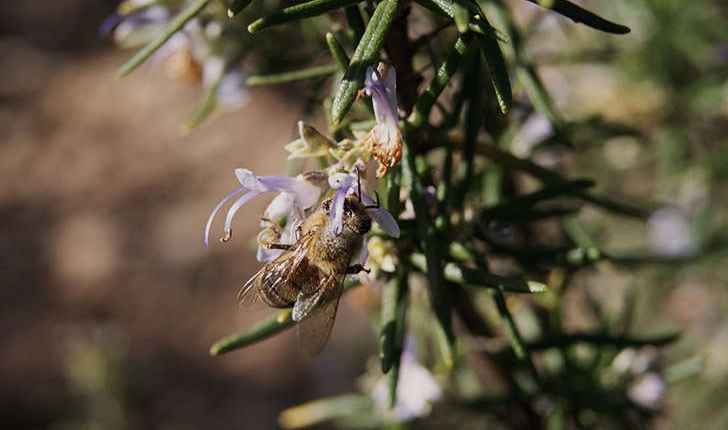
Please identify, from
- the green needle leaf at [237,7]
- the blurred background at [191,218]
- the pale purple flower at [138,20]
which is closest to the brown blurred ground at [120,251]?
the blurred background at [191,218]

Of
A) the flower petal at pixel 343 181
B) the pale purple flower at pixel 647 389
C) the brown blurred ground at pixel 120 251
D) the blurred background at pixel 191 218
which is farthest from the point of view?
the brown blurred ground at pixel 120 251

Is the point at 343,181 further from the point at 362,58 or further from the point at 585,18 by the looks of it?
the point at 585,18

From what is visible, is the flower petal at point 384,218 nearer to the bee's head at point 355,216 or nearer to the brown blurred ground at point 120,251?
the bee's head at point 355,216

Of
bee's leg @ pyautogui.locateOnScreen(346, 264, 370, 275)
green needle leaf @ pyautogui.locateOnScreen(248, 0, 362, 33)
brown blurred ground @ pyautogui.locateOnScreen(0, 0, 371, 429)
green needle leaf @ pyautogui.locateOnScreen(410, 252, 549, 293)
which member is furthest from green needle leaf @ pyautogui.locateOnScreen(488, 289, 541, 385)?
brown blurred ground @ pyautogui.locateOnScreen(0, 0, 371, 429)

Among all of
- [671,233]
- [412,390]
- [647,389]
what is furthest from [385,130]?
[671,233]

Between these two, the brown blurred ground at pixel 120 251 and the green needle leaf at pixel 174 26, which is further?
the brown blurred ground at pixel 120 251
